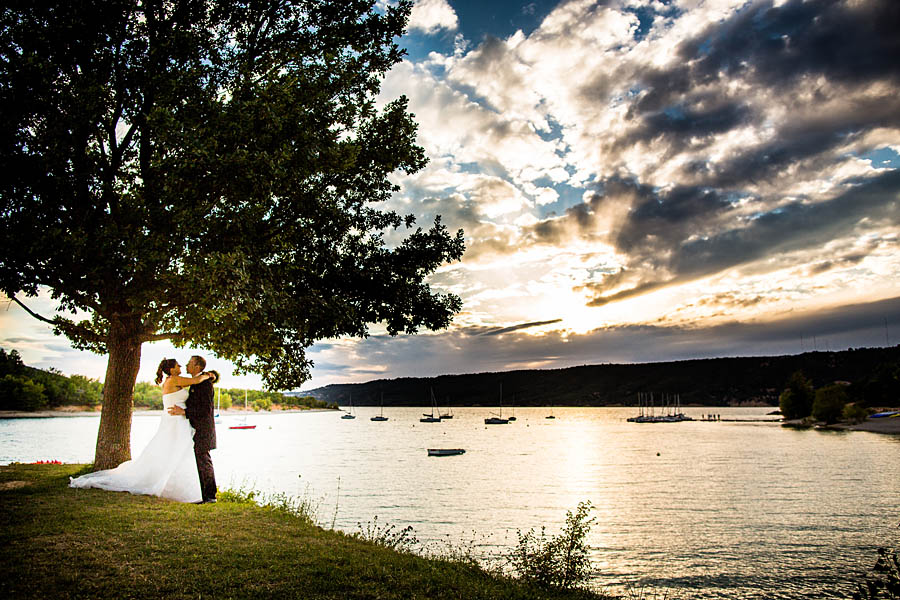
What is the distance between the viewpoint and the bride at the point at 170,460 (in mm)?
14008

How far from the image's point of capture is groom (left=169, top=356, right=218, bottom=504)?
13789mm

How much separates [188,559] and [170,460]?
5773 mm

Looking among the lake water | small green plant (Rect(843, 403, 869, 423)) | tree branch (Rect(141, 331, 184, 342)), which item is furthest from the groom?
small green plant (Rect(843, 403, 869, 423))

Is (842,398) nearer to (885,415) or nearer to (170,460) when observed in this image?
(885,415)

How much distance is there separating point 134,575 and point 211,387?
6.11 m

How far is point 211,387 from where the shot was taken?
1393 centimetres

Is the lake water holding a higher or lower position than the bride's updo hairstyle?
lower

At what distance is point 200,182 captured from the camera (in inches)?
533

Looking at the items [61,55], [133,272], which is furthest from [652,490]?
[61,55]

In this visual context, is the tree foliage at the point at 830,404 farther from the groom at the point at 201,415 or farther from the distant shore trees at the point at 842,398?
the groom at the point at 201,415

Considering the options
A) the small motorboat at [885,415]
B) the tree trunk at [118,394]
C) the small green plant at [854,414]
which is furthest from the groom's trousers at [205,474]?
the small green plant at [854,414]

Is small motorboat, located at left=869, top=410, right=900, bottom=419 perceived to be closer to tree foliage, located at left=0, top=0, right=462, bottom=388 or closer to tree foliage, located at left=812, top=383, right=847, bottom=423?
tree foliage, located at left=812, top=383, right=847, bottom=423

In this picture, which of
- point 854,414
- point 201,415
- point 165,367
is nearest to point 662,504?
point 201,415

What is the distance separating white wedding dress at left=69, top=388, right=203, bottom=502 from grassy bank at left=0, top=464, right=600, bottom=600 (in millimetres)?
417
